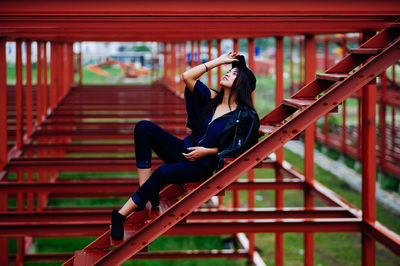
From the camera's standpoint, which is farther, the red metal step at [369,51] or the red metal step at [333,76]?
the red metal step at [369,51]

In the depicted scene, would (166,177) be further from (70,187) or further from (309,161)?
(309,161)

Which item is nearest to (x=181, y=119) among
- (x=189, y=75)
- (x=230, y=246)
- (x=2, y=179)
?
(x=230, y=246)

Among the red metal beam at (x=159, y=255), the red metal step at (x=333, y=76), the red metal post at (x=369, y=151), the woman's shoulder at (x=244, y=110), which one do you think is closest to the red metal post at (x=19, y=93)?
the red metal beam at (x=159, y=255)

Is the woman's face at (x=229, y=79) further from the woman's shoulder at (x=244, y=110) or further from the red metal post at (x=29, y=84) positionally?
the red metal post at (x=29, y=84)

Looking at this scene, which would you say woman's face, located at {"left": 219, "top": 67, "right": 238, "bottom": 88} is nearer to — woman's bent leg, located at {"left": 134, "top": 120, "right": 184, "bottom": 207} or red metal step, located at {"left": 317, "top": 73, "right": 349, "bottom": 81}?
woman's bent leg, located at {"left": 134, "top": 120, "right": 184, "bottom": 207}

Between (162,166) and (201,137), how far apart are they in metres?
0.44

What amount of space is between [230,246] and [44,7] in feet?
35.6

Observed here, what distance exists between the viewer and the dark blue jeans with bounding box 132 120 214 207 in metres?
5.03

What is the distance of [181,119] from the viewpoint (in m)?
13.5

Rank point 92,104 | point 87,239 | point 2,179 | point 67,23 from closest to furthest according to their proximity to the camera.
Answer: point 67,23, point 2,179, point 87,239, point 92,104

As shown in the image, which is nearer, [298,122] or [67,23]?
[298,122]

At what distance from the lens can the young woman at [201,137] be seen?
16.6 feet

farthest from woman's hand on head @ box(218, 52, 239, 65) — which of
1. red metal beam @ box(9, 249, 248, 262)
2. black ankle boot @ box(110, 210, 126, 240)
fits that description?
red metal beam @ box(9, 249, 248, 262)

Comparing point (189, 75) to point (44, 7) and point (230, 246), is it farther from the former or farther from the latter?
point (230, 246)
